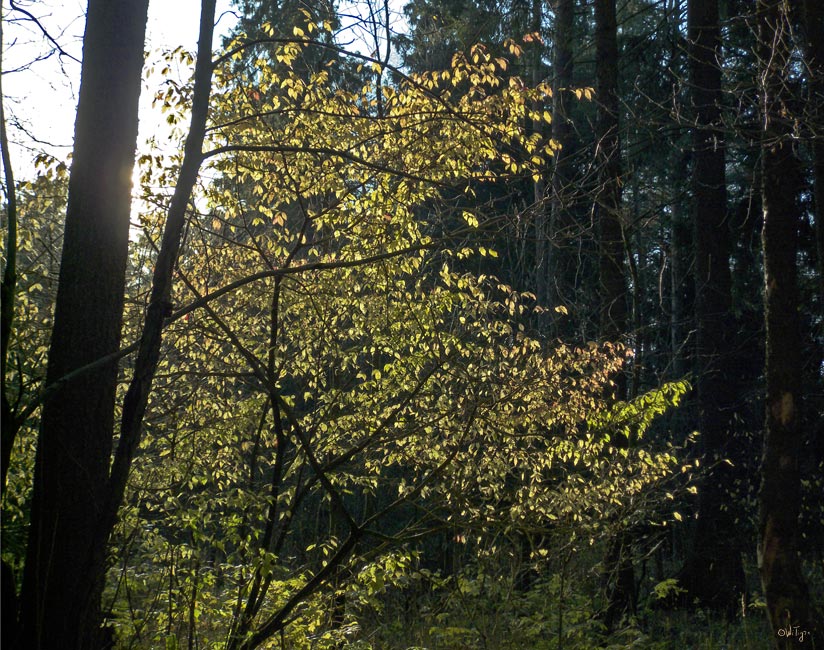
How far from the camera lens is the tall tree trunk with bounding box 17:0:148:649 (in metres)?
4.23

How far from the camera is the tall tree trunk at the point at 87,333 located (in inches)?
166

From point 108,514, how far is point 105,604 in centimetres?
236

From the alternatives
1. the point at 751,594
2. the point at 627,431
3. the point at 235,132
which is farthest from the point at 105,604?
the point at 751,594

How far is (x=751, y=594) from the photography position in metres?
12.3

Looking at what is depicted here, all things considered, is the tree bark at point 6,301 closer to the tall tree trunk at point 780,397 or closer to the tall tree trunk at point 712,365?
the tall tree trunk at point 780,397

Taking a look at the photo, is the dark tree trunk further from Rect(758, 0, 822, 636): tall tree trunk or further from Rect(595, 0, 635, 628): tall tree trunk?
Rect(758, 0, 822, 636): tall tree trunk

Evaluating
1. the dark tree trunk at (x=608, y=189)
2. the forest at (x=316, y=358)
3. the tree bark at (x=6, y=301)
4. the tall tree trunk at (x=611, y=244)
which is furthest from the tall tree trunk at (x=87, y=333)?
the dark tree trunk at (x=608, y=189)

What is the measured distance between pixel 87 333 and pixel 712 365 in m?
11.1

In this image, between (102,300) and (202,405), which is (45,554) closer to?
(102,300)

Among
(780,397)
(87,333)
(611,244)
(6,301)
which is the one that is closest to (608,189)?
(611,244)

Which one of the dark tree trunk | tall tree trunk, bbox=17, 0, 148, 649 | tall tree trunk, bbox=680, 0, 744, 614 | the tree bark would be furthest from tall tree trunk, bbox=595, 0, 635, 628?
the tree bark

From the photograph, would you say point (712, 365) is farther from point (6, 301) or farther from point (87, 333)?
point (6, 301)

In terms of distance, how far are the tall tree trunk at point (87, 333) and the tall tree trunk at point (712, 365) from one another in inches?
356

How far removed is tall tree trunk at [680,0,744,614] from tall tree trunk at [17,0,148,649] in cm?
903
